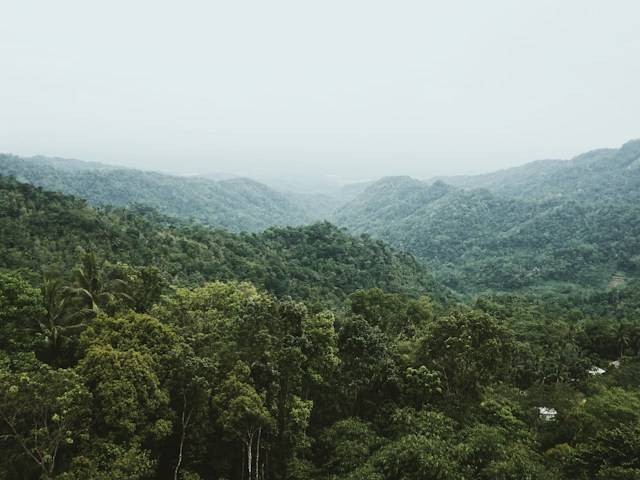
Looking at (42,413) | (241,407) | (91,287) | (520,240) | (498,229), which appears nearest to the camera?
(42,413)

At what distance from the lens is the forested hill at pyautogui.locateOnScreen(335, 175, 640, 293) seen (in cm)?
9562

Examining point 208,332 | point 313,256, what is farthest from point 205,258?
point 208,332

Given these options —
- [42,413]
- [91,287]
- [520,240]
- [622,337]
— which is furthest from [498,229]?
[42,413]

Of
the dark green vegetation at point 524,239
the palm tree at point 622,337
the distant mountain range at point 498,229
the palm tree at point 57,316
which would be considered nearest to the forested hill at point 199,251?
the palm tree at point 57,316

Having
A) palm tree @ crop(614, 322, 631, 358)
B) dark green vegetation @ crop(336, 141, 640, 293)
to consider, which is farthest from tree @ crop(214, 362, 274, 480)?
dark green vegetation @ crop(336, 141, 640, 293)

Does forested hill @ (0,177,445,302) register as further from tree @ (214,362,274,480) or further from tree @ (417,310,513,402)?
tree @ (417,310,513,402)

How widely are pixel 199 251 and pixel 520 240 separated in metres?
93.7

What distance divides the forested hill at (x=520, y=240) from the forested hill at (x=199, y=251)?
86.9 feet

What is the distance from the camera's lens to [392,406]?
65.0 ft

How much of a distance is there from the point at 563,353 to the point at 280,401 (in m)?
30.0

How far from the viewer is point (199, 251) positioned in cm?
6262

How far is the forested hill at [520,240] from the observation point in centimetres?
9562

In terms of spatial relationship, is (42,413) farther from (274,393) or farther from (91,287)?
(91,287)

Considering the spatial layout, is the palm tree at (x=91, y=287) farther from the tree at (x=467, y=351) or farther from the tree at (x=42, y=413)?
the tree at (x=467, y=351)
